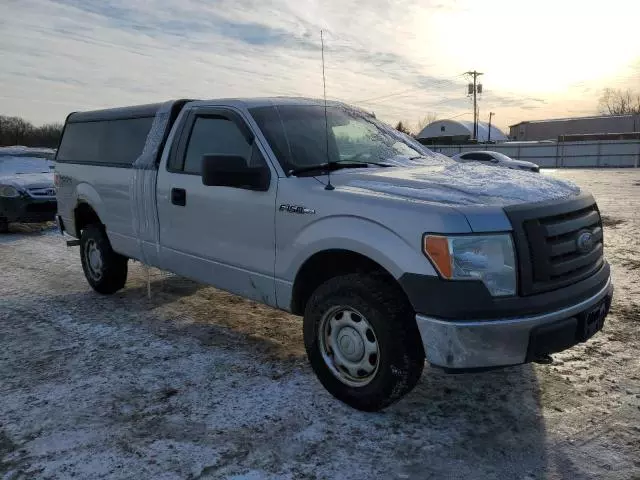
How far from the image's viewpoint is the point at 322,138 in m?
4.12

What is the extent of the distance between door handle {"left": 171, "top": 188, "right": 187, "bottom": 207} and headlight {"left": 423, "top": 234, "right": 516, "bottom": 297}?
2.36m

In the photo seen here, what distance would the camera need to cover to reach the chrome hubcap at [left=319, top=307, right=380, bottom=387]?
3188 millimetres

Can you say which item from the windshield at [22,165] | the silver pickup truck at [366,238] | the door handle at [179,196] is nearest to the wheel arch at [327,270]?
the silver pickup truck at [366,238]

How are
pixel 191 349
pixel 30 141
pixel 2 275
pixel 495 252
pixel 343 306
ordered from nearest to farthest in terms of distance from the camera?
pixel 495 252
pixel 343 306
pixel 191 349
pixel 2 275
pixel 30 141

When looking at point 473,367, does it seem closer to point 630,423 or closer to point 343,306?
point 343,306

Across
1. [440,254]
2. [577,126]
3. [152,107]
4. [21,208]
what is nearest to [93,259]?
[152,107]

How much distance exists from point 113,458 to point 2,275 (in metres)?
5.17

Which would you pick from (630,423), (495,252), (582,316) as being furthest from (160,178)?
(630,423)

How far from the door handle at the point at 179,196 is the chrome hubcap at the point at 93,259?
1.81 m

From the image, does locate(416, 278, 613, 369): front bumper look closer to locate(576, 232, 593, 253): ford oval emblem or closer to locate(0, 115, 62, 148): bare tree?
locate(576, 232, 593, 253): ford oval emblem

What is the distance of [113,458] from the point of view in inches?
112

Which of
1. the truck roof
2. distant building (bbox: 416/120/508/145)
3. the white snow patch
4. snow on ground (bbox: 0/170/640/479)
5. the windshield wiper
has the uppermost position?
distant building (bbox: 416/120/508/145)

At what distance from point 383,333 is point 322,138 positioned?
1.71m

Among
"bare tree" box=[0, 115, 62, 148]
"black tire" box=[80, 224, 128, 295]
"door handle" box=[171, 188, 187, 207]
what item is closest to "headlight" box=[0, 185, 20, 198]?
"black tire" box=[80, 224, 128, 295]
